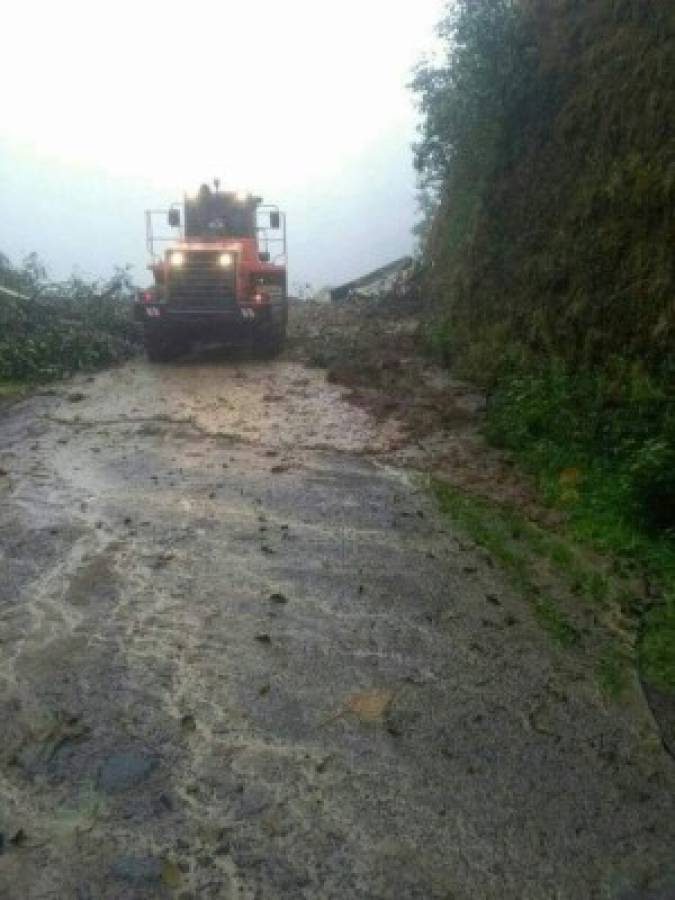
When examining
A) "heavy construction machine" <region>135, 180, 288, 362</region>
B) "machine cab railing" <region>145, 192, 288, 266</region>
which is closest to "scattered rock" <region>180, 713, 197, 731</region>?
"heavy construction machine" <region>135, 180, 288, 362</region>

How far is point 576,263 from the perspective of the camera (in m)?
9.45

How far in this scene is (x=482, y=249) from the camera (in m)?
12.2

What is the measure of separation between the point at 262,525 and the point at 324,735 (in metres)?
2.96

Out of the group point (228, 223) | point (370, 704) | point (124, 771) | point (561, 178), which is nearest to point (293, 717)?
point (370, 704)

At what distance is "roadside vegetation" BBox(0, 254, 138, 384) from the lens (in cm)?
1275

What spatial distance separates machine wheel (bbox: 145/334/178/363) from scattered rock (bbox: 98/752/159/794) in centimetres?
1095

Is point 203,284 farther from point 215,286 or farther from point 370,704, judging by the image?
point 370,704

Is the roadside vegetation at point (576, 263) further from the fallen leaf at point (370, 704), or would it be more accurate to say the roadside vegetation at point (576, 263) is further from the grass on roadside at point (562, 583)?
the fallen leaf at point (370, 704)

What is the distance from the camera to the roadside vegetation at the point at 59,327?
12750mm

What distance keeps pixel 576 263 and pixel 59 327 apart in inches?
363

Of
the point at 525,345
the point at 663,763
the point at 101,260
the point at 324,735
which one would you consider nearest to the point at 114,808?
the point at 324,735

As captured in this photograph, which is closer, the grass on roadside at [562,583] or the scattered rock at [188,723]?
the scattered rock at [188,723]

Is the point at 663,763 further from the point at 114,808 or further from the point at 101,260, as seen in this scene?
the point at 101,260

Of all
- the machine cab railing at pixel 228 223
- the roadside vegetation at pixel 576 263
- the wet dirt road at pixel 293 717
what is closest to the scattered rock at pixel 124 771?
the wet dirt road at pixel 293 717
